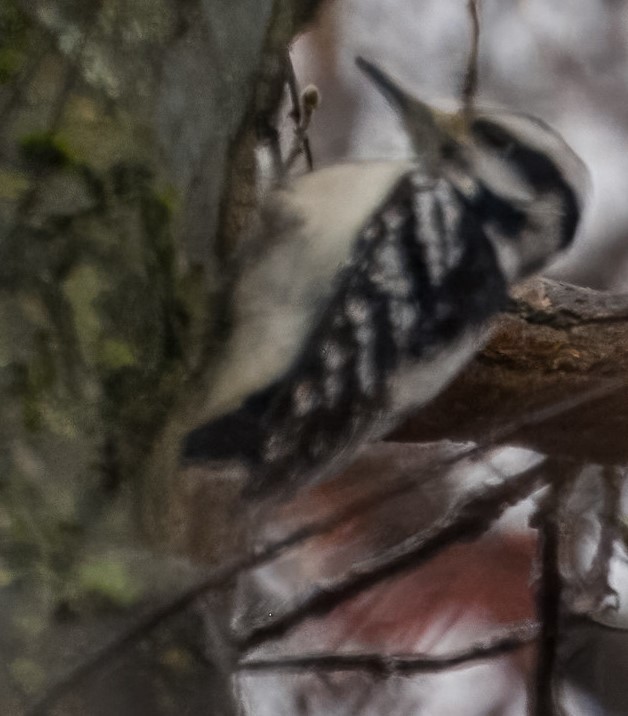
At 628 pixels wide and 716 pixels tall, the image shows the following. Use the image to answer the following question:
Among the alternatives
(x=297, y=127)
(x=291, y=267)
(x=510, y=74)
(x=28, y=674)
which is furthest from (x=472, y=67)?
(x=28, y=674)

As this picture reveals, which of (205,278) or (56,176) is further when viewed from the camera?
(205,278)

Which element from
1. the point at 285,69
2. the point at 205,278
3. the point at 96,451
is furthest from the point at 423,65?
the point at 96,451

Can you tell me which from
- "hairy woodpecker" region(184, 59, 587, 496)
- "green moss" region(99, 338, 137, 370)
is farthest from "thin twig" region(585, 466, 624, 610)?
"green moss" region(99, 338, 137, 370)

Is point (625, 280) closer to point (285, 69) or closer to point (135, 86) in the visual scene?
point (285, 69)

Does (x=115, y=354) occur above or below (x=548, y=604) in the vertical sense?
above

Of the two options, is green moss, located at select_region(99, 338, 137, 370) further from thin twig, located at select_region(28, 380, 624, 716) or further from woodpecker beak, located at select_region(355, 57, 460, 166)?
woodpecker beak, located at select_region(355, 57, 460, 166)

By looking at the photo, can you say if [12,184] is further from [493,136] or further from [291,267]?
[493,136]

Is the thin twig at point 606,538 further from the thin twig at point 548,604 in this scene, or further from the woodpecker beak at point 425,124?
the woodpecker beak at point 425,124
